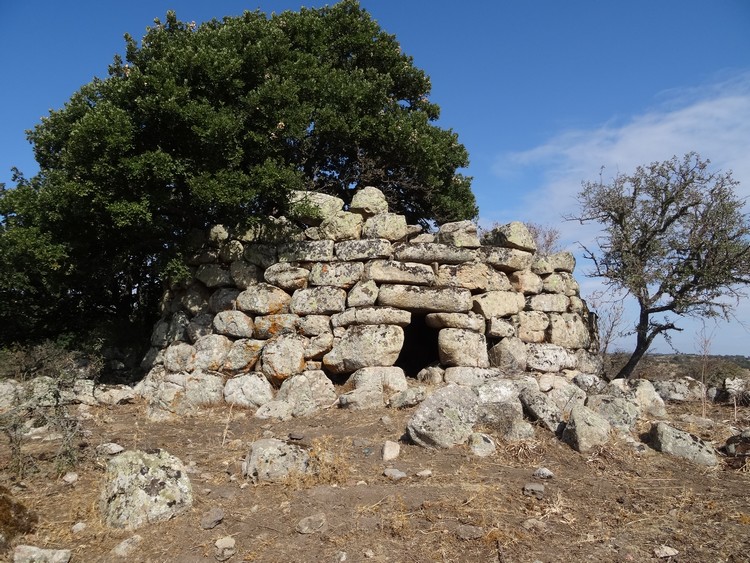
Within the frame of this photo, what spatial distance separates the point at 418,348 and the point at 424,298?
2.47 metres

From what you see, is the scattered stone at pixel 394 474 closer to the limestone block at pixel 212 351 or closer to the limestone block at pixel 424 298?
the limestone block at pixel 424 298

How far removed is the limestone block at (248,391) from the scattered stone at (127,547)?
377 centimetres

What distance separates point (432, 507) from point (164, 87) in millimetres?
6782

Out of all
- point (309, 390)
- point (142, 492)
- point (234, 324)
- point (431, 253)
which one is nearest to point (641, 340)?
point (431, 253)

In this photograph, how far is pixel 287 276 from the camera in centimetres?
873

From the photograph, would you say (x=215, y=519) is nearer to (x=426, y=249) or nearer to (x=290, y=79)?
(x=426, y=249)

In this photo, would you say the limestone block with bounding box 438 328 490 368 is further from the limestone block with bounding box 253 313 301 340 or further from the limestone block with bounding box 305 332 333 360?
the limestone block with bounding box 253 313 301 340

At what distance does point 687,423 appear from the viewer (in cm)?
761

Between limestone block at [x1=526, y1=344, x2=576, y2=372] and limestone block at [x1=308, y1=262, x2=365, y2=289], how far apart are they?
314cm

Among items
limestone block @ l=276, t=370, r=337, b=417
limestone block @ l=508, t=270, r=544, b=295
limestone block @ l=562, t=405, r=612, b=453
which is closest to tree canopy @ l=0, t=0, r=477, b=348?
limestone block @ l=508, t=270, r=544, b=295

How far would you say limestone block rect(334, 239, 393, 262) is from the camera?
8.62 m

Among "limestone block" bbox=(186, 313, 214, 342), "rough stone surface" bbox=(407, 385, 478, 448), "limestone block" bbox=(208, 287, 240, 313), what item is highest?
"limestone block" bbox=(208, 287, 240, 313)

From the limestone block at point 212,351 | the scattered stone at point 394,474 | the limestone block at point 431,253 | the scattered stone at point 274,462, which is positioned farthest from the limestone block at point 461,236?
the scattered stone at point 274,462

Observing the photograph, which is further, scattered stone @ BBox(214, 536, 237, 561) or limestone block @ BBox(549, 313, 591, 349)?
limestone block @ BBox(549, 313, 591, 349)
